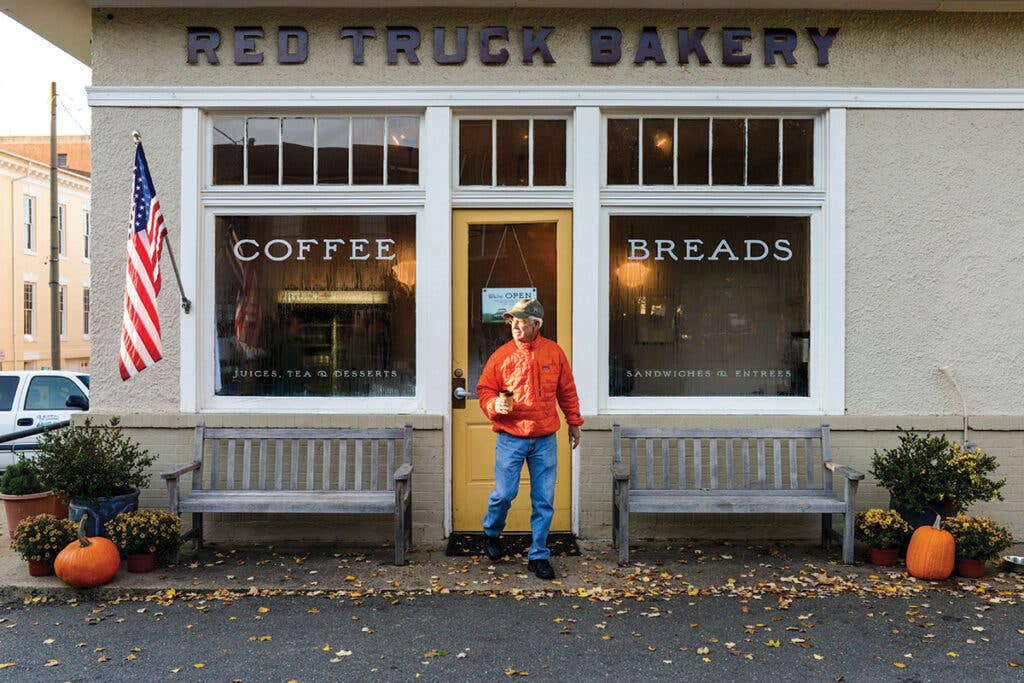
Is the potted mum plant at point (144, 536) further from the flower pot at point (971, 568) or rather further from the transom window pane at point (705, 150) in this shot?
the flower pot at point (971, 568)

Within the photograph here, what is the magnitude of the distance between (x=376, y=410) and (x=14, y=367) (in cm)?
2933

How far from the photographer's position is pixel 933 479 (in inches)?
233

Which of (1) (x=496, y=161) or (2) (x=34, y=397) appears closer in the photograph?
(1) (x=496, y=161)

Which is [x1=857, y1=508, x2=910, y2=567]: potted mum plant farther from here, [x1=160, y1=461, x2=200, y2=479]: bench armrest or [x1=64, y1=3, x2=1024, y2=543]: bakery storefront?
[x1=160, y1=461, x2=200, y2=479]: bench armrest

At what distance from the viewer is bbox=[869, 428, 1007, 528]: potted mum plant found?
588cm

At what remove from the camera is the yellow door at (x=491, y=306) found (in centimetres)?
677

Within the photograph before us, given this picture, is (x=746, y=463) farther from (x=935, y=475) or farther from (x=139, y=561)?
(x=139, y=561)

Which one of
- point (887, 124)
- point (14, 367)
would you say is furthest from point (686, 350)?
point (14, 367)

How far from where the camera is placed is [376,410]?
22.1 ft

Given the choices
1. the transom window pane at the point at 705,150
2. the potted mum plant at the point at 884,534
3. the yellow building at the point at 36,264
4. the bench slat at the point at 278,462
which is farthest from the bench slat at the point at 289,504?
the yellow building at the point at 36,264

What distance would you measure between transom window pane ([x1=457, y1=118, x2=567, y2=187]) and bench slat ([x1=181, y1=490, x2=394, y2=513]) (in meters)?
2.59

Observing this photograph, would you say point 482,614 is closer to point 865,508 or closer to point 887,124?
point 865,508

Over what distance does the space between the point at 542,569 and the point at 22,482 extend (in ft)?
13.0

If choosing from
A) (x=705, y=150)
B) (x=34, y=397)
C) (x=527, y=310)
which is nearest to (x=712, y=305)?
(x=705, y=150)
